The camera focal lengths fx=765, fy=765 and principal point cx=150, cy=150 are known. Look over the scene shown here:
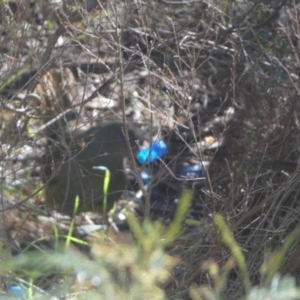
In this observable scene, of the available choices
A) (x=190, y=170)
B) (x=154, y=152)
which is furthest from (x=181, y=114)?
(x=190, y=170)

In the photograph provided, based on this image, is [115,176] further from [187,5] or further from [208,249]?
[208,249]

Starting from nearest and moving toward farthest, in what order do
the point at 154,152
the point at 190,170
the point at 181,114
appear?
the point at 181,114, the point at 154,152, the point at 190,170

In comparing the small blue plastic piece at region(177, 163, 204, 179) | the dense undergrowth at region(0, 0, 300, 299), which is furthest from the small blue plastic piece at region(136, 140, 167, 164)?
the small blue plastic piece at region(177, 163, 204, 179)

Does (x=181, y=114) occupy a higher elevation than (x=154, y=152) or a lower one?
higher

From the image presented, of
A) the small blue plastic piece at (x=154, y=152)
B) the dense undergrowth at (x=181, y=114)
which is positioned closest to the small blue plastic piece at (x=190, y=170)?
the dense undergrowth at (x=181, y=114)

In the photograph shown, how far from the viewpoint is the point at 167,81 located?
11.7ft

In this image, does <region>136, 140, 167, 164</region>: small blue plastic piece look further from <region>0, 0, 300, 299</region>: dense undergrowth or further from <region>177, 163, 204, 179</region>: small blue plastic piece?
<region>177, 163, 204, 179</region>: small blue plastic piece

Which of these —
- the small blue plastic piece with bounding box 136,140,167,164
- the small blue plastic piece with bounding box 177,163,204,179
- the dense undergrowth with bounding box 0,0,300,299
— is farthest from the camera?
the small blue plastic piece with bounding box 177,163,204,179

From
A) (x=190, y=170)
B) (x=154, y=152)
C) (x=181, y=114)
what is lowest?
(x=190, y=170)

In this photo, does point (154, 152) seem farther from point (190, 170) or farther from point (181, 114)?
point (190, 170)

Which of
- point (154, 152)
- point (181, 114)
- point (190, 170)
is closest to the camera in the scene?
point (181, 114)

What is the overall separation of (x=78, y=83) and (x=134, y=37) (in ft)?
4.00

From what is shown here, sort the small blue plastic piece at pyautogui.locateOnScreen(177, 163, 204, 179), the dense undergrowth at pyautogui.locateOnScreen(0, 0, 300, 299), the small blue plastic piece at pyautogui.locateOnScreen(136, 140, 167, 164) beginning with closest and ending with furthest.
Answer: the dense undergrowth at pyautogui.locateOnScreen(0, 0, 300, 299) < the small blue plastic piece at pyautogui.locateOnScreen(136, 140, 167, 164) < the small blue plastic piece at pyautogui.locateOnScreen(177, 163, 204, 179)

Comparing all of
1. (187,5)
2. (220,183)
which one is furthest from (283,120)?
(187,5)
